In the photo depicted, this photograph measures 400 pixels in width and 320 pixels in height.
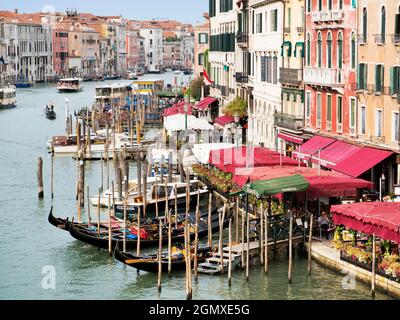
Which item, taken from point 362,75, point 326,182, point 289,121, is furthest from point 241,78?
point 326,182

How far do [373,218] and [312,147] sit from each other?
7.64 meters

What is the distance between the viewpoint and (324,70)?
2302 cm

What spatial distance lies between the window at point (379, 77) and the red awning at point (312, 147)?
6.99 feet

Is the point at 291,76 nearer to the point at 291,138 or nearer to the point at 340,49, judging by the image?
the point at 291,138

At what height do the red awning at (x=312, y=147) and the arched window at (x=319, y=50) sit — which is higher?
the arched window at (x=319, y=50)

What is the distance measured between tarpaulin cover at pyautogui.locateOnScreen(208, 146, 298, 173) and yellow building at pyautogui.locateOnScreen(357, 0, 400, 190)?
58.4 inches

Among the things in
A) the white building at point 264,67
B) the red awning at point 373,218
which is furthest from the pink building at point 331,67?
the red awning at point 373,218

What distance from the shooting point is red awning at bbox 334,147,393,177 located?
19594 mm

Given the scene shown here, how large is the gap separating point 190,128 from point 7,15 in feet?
219

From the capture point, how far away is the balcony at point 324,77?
22.2 meters

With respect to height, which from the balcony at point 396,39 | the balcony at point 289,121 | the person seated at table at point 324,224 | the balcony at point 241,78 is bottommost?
the person seated at table at point 324,224

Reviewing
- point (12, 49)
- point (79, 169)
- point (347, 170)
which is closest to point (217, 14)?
point (79, 169)

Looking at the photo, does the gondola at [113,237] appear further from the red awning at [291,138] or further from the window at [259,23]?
the window at [259,23]

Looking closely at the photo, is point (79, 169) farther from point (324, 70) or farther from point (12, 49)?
point (12, 49)
